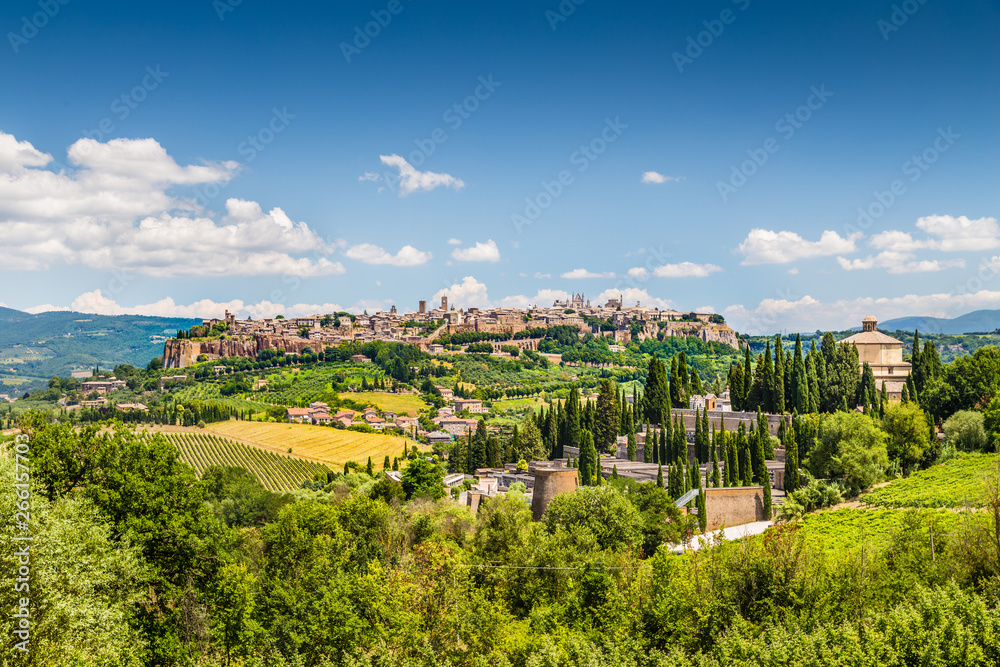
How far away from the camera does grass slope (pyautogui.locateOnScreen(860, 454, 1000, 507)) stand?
24730 mm

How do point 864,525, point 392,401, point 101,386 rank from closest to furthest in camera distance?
1. point 864,525
2. point 392,401
3. point 101,386

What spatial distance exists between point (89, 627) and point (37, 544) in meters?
1.89

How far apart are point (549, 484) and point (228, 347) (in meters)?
113

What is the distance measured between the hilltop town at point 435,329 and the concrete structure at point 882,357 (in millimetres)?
81289

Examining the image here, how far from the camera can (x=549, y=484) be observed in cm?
3266

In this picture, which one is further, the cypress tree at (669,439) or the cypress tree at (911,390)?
the cypress tree at (911,390)

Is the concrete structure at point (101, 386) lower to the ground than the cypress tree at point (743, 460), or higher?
lower

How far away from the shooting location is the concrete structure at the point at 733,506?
107 ft

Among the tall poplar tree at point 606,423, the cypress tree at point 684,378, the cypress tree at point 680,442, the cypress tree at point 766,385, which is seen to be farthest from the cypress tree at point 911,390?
the tall poplar tree at point 606,423

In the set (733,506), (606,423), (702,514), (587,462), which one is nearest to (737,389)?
(606,423)

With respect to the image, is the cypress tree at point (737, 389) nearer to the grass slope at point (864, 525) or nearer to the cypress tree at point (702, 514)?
the cypress tree at point (702, 514)

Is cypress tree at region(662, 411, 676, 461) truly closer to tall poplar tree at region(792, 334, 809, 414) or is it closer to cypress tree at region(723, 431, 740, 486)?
cypress tree at region(723, 431, 740, 486)

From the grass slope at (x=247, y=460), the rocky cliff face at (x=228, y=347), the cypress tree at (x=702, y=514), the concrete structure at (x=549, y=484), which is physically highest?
the rocky cliff face at (x=228, y=347)

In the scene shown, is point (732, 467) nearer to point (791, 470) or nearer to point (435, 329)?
point (791, 470)
